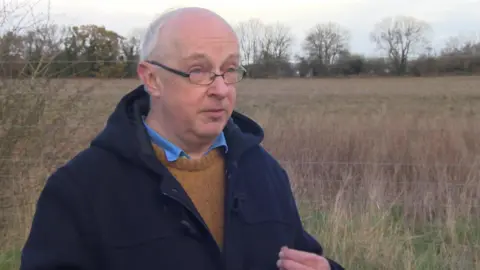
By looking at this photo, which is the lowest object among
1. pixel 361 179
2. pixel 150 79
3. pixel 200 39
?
pixel 361 179

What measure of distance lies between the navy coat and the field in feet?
8.71

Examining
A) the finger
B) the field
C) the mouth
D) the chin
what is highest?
the mouth

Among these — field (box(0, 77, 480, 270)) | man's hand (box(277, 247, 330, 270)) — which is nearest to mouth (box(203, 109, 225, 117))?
man's hand (box(277, 247, 330, 270))

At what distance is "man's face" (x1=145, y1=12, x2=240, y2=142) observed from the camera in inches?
67.4

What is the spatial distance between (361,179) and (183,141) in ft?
15.0

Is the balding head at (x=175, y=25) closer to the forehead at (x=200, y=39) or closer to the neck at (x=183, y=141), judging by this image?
the forehead at (x=200, y=39)

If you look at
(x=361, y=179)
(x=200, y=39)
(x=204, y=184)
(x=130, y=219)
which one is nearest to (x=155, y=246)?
(x=130, y=219)

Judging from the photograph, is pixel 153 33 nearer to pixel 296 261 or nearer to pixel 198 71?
pixel 198 71

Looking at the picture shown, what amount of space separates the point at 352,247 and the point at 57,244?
10.6 feet

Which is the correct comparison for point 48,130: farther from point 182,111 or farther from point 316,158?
point 182,111

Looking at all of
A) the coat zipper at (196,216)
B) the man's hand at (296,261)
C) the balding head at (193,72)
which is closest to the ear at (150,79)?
the balding head at (193,72)

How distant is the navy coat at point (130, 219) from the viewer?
1.59 m

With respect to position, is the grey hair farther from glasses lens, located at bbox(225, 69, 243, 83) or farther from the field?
the field

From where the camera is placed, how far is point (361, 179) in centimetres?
611
